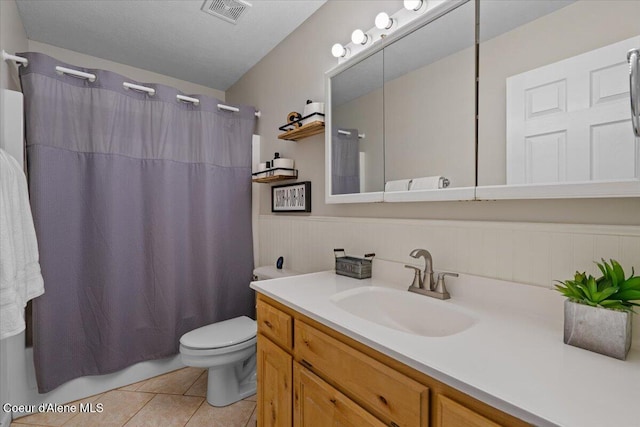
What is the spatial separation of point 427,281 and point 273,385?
0.77m

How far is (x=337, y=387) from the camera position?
933mm

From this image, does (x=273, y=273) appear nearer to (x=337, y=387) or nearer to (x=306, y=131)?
(x=306, y=131)

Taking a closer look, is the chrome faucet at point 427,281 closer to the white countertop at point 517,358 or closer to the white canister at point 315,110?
the white countertop at point 517,358

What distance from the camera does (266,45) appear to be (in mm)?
2307

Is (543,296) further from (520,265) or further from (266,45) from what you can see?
(266,45)

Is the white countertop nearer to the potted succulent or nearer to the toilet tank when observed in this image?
the potted succulent

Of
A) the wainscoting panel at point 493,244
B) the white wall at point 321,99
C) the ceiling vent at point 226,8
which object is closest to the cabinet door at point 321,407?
the wainscoting panel at point 493,244

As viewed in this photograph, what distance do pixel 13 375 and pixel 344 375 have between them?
6.64 feet

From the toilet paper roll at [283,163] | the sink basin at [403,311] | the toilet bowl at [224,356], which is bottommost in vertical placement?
the toilet bowl at [224,356]

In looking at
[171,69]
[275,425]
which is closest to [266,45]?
[171,69]

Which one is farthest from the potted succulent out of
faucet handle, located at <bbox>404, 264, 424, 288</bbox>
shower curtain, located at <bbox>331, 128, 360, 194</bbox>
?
shower curtain, located at <bbox>331, 128, 360, 194</bbox>

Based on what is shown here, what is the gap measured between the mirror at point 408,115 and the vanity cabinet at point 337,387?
0.66m

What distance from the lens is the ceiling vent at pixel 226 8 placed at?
1824 millimetres

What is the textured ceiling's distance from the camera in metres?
1.87
